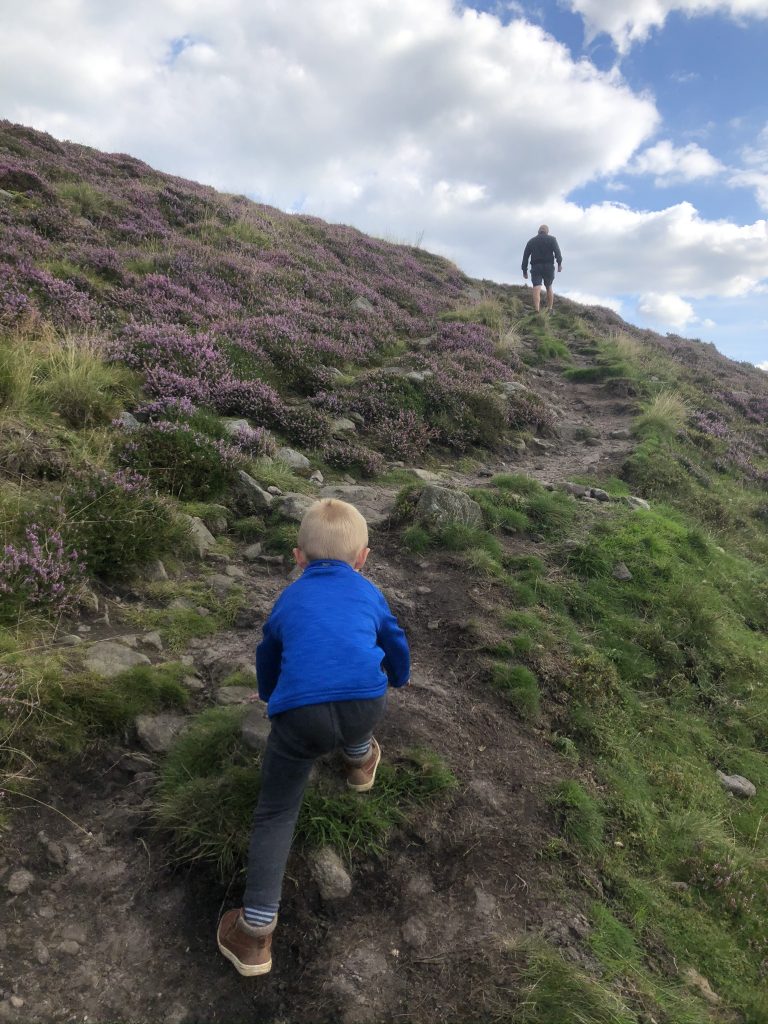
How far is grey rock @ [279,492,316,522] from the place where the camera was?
6844 millimetres

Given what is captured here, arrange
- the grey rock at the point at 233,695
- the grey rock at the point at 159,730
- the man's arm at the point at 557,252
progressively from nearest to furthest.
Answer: the grey rock at the point at 159,730 → the grey rock at the point at 233,695 → the man's arm at the point at 557,252

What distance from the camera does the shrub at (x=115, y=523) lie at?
496 centimetres

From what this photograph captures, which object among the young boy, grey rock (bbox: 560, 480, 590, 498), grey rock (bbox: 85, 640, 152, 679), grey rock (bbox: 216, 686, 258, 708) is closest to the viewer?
the young boy

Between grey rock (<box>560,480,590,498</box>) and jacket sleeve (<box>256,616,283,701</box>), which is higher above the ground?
grey rock (<box>560,480,590,498</box>)

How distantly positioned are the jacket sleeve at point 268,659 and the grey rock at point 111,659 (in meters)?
1.26

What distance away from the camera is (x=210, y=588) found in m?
5.48

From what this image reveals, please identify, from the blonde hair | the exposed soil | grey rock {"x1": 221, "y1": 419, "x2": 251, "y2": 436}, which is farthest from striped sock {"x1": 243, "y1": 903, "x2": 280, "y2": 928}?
grey rock {"x1": 221, "y1": 419, "x2": 251, "y2": 436}

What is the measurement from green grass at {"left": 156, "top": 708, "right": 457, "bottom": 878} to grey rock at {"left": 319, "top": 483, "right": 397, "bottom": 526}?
3945 mm

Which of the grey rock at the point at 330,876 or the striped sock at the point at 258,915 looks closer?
the striped sock at the point at 258,915

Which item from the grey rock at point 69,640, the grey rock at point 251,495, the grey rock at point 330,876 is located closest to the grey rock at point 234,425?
the grey rock at point 251,495

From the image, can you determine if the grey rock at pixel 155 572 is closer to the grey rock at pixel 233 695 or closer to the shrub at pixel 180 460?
the shrub at pixel 180 460

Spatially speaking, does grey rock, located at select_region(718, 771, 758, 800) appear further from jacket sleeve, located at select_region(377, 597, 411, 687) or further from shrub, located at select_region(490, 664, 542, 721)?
jacket sleeve, located at select_region(377, 597, 411, 687)

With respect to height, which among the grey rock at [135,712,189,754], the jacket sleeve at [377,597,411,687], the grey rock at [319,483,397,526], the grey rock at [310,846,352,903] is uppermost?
the grey rock at [319,483,397,526]

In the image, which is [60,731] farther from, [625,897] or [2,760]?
[625,897]
